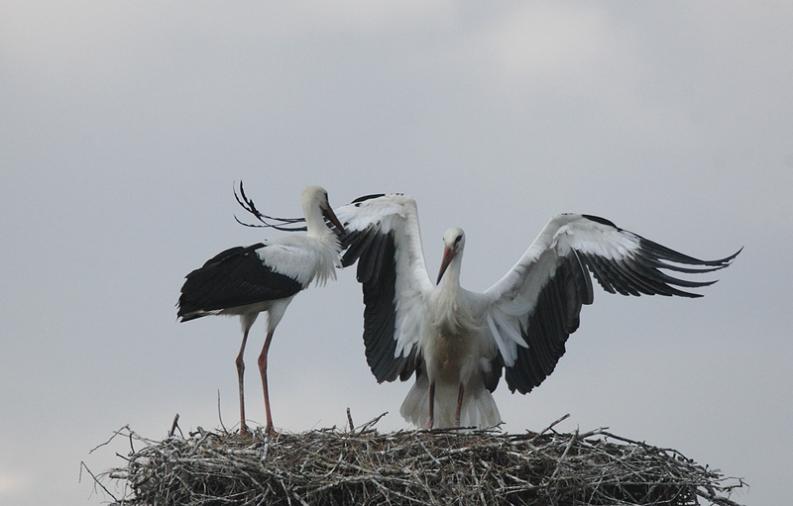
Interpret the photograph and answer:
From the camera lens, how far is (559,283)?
10.6 m

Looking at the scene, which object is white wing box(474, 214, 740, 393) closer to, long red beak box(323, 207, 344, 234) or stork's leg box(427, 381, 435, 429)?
stork's leg box(427, 381, 435, 429)

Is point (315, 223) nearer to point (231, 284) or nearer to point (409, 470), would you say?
point (231, 284)

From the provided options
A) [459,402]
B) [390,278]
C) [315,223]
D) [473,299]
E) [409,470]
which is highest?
[315,223]

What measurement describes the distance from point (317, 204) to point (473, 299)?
1.26 metres

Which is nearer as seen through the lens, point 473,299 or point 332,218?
point 473,299

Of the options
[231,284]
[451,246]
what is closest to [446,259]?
[451,246]

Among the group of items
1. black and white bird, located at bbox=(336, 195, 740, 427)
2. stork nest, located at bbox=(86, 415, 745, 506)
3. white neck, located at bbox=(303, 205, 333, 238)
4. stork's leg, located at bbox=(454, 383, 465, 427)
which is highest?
white neck, located at bbox=(303, 205, 333, 238)

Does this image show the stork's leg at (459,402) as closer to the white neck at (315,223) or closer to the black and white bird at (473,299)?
the black and white bird at (473,299)

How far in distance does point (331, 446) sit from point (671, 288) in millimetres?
2652

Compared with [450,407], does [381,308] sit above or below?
above

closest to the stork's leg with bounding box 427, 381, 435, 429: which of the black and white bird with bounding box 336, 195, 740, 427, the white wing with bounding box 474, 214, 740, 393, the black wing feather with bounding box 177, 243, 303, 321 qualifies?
the black and white bird with bounding box 336, 195, 740, 427

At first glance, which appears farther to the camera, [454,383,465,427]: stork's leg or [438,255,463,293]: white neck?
[454,383,465,427]: stork's leg

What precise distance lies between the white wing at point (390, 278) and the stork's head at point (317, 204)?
0.20 meters

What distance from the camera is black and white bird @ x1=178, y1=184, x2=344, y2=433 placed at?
9789mm
